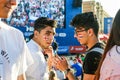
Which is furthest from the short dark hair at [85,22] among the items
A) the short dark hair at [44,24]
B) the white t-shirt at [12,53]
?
the white t-shirt at [12,53]

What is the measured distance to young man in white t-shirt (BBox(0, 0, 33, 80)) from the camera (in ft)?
7.68

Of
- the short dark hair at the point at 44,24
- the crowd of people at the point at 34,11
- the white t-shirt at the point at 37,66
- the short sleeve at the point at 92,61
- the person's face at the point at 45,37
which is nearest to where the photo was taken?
the short sleeve at the point at 92,61

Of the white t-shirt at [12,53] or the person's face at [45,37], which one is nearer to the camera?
the white t-shirt at [12,53]

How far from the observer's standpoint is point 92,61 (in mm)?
3463

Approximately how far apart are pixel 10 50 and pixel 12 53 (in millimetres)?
23

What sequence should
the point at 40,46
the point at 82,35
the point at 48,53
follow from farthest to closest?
1. the point at 48,53
2. the point at 40,46
3. the point at 82,35

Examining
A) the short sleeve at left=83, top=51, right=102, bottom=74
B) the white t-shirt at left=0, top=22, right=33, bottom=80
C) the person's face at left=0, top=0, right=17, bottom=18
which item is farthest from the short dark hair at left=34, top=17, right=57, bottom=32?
the person's face at left=0, top=0, right=17, bottom=18

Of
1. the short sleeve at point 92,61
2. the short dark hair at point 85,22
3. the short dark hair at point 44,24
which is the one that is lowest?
the short sleeve at point 92,61

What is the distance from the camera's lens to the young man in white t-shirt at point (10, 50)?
2.34 metres

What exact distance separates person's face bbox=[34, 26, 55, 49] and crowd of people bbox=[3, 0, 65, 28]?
27.7 ft

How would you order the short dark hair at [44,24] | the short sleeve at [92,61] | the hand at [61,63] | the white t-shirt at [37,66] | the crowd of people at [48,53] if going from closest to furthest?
the crowd of people at [48,53] < the short sleeve at [92,61] < the white t-shirt at [37,66] < the hand at [61,63] < the short dark hair at [44,24]

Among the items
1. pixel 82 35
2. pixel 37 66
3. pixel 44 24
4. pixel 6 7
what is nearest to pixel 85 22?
pixel 82 35

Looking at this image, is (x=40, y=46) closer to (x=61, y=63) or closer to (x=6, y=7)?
(x=61, y=63)

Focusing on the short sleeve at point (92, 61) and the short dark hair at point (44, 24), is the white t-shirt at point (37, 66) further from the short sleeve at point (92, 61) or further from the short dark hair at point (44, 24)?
the short sleeve at point (92, 61)
